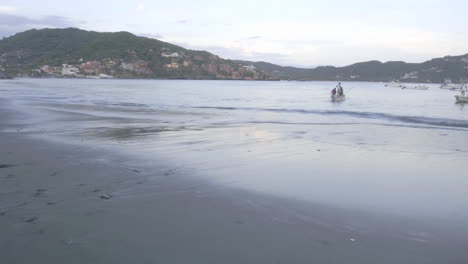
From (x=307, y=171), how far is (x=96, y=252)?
597 centimetres

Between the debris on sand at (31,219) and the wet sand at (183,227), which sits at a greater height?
the debris on sand at (31,219)

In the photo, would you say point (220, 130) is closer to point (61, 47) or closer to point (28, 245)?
point (28, 245)

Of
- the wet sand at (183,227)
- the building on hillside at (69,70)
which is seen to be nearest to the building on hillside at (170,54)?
the building on hillside at (69,70)

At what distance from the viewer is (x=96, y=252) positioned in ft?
15.4

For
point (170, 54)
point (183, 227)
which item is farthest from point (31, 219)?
point (170, 54)

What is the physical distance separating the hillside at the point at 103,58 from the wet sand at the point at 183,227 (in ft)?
478

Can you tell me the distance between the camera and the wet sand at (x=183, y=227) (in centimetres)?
474

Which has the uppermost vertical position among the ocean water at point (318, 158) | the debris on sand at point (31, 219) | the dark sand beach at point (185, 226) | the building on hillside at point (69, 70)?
the building on hillside at point (69, 70)

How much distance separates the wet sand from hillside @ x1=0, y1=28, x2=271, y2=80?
5740 inches

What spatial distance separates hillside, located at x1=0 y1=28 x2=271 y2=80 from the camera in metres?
153

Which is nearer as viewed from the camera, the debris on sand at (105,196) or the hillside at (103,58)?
the debris on sand at (105,196)

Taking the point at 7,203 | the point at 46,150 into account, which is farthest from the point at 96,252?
the point at 46,150

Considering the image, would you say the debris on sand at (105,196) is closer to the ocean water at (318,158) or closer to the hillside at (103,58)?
the ocean water at (318,158)

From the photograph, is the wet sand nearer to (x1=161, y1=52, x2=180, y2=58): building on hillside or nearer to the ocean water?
the ocean water
